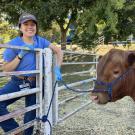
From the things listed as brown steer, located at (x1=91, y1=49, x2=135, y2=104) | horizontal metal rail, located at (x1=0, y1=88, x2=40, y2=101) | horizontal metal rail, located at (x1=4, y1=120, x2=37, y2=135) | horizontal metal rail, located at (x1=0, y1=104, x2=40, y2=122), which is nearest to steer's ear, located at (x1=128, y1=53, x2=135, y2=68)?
brown steer, located at (x1=91, y1=49, x2=135, y2=104)

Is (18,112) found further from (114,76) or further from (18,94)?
(114,76)

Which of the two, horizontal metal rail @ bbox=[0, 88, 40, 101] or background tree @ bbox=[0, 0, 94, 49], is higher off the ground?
background tree @ bbox=[0, 0, 94, 49]

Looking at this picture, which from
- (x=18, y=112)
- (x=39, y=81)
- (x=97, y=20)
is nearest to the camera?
(x=18, y=112)

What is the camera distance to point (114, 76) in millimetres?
5398

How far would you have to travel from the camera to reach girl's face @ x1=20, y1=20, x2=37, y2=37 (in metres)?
5.91

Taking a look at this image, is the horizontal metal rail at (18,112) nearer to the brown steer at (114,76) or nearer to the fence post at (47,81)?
the fence post at (47,81)

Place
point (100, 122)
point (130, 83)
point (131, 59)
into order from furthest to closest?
point (100, 122) → point (130, 83) → point (131, 59)

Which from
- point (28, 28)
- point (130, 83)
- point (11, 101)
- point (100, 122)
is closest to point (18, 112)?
point (11, 101)

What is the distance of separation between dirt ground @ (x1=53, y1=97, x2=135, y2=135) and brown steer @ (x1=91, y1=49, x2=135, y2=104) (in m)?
2.51

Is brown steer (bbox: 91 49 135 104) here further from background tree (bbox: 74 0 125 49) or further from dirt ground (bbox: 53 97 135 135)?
background tree (bbox: 74 0 125 49)

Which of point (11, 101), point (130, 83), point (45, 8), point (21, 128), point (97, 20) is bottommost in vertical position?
point (21, 128)

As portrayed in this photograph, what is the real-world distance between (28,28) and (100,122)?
3.65m

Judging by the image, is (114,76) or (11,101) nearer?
(114,76)

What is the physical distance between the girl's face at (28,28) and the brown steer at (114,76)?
3.32 feet
